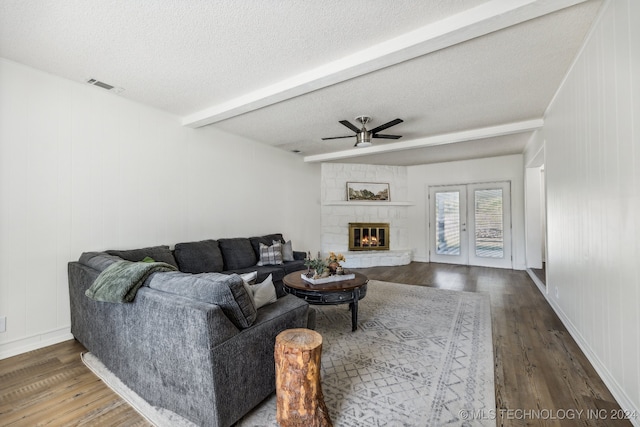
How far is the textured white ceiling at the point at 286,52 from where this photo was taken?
196 cm

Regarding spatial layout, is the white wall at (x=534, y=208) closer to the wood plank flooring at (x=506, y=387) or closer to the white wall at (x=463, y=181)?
the white wall at (x=463, y=181)

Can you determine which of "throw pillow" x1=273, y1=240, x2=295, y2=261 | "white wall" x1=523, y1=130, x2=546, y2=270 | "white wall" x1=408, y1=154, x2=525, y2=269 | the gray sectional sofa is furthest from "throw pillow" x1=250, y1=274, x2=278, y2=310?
"white wall" x1=408, y1=154, x2=525, y2=269

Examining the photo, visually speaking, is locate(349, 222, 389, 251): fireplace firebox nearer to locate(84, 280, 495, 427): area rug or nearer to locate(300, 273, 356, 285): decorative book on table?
locate(84, 280, 495, 427): area rug

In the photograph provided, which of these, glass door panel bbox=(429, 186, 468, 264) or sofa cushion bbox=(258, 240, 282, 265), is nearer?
sofa cushion bbox=(258, 240, 282, 265)

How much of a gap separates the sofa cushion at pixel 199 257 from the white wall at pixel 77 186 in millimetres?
291

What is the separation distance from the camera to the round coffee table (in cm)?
286

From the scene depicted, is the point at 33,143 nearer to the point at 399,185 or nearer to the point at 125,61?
the point at 125,61

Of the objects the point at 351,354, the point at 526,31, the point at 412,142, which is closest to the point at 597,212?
the point at 526,31

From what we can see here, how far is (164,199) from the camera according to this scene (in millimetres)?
3783

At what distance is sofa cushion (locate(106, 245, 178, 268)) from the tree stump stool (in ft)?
7.77

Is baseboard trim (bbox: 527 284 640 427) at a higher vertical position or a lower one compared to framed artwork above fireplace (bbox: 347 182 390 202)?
lower

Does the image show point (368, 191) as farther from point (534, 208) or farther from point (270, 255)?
point (270, 255)

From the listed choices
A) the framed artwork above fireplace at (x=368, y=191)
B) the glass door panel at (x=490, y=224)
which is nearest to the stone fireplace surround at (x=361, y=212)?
the framed artwork above fireplace at (x=368, y=191)

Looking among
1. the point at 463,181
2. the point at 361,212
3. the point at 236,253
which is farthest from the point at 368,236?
the point at 236,253
